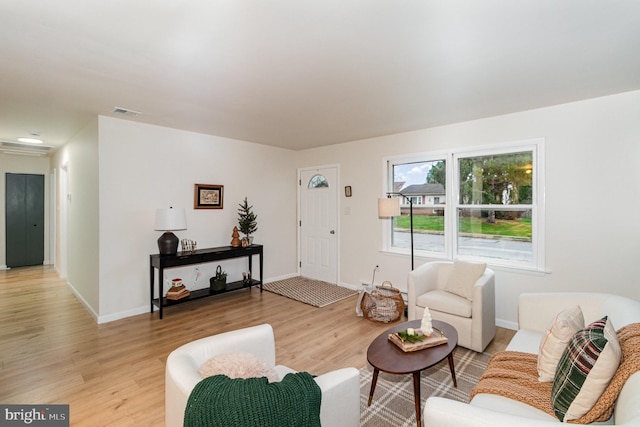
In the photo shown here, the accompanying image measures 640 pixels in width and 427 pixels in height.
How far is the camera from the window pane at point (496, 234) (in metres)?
3.48

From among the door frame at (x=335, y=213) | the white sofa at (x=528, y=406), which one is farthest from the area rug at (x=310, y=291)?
the white sofa at (x=528, y=406)

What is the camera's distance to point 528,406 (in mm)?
1417

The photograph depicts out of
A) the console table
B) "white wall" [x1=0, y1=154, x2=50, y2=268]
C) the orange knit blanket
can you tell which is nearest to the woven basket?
the orange knit blanket

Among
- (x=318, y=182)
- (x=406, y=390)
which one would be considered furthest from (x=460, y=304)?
(x=318, y=182)

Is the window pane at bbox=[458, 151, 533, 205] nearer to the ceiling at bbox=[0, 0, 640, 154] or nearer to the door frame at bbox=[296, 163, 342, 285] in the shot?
the ceiling at bbox=[0, 0, 640, 154]

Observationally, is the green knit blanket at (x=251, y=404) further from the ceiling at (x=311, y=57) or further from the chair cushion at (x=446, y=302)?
the chair cushion at (x=446, y=302)

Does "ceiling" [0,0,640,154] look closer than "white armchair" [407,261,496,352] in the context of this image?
Yes

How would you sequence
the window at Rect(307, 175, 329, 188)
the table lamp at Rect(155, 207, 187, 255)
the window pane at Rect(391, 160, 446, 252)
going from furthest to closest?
the window at Rect(307, 175, 329, 188) < the window pane at Rect(391, 160, 446, 252) < the table lamp at Rect(155, 207, 187, 255)

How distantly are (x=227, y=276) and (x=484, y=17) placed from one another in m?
4.45

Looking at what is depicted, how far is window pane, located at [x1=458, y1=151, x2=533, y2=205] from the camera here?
3455 millimetres

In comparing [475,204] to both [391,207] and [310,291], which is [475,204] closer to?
[391,207]

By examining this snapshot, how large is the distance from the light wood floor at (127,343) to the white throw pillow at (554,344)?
4.71 ft

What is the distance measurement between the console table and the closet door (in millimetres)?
4822

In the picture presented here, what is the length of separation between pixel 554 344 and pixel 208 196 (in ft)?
14.0
